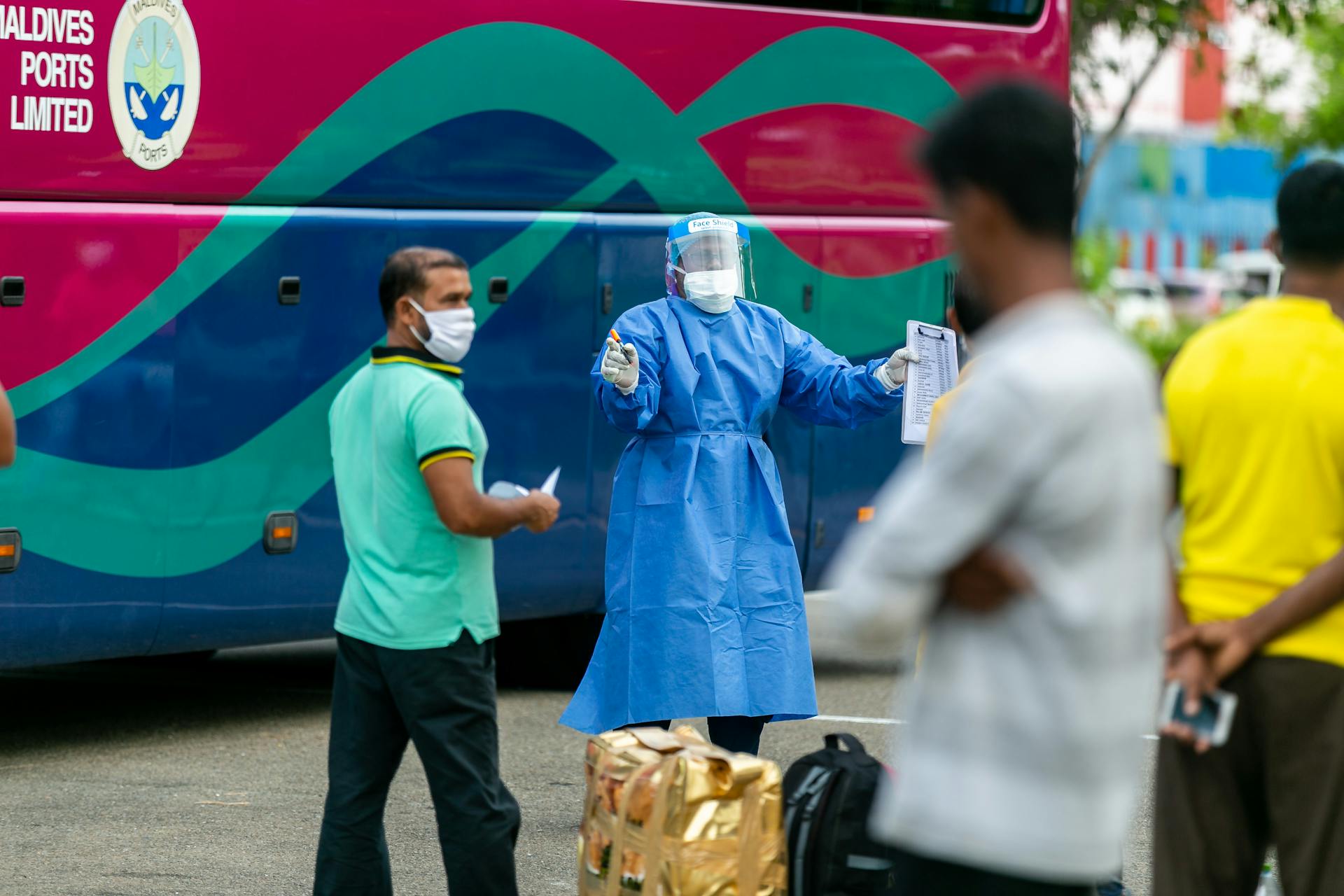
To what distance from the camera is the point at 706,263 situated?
6129 mm

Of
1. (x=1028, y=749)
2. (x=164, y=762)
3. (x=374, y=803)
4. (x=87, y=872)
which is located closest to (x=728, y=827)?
(x=374, y=803)

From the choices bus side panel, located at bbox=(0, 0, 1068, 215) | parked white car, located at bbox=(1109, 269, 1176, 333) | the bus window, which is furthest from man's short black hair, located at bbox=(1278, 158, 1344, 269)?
parked white car, located at bbox=(1109, 269, 1176, 333)

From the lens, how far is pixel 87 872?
237 inches

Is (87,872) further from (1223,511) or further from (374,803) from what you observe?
(1223,511)

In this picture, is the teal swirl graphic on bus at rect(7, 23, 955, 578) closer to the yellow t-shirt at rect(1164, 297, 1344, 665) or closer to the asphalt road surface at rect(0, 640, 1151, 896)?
the asphalt road surface at rect(0, 640, 1151, 896)

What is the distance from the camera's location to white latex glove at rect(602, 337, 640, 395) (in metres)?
5.85

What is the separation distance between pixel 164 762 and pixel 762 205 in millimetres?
3565

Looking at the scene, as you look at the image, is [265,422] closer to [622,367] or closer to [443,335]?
[622,367]

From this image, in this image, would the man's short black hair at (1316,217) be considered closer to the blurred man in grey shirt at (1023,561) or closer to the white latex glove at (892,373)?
the blurred man in grey shirt at (1023,561)

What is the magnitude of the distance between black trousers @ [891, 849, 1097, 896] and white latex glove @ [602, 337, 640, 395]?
3051 millimetres

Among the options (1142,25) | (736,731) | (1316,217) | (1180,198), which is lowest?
(736,731)

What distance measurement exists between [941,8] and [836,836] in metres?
6.43

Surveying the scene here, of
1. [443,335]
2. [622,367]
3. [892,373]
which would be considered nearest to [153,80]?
[622,367]

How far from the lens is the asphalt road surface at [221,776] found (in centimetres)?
612
